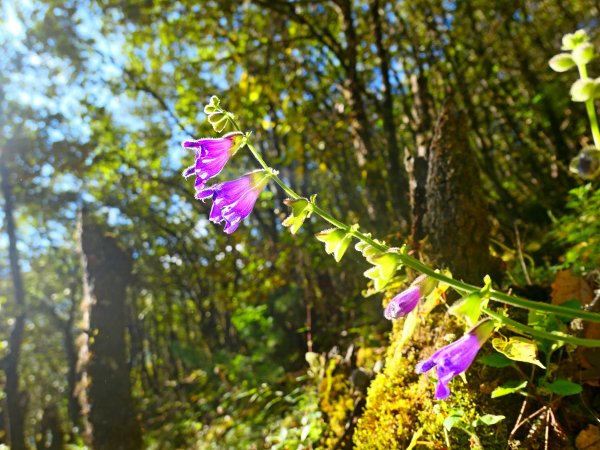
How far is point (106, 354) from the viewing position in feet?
19.6

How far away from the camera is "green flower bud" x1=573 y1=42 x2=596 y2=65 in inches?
40.4

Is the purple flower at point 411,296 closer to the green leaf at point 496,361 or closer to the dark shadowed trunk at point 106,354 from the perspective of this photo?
the green leaf at point 496,361

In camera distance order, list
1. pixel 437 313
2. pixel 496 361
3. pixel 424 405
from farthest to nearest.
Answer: pixel 437 313 → pixel 424 405 → pixel 496 361

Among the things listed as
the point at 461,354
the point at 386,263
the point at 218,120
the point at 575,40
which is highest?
the point at 218,120

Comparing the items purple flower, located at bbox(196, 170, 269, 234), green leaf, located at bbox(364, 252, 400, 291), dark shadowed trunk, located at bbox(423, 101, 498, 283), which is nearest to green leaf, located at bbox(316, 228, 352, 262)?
green leaf, located at bbox(364, 252, 400, 291)

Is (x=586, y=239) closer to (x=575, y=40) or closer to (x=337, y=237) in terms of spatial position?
(x=575, y=40)

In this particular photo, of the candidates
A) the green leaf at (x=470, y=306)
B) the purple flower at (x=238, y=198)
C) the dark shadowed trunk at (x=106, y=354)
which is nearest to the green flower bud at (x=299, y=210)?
the purple flower at (x=238, y=198)

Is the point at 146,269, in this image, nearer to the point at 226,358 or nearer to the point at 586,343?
the point at 226,358

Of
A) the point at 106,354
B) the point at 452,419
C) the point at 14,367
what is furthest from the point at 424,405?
the point at 14,367

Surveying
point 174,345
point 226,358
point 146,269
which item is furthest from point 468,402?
point 146,269

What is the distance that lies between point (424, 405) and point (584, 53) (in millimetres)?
1483

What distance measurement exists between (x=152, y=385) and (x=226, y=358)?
11673 millimetres

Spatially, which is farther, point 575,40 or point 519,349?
point 519,349

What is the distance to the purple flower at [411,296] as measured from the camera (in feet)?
4.09
